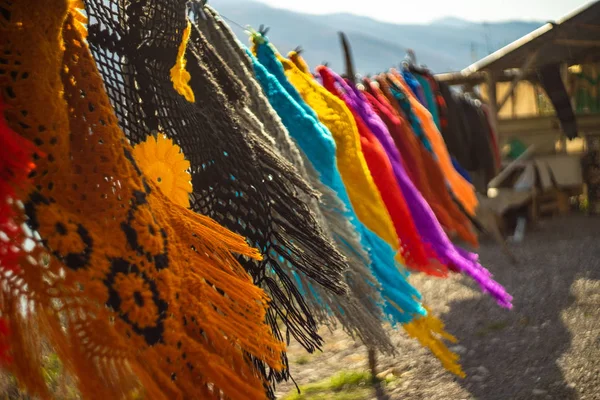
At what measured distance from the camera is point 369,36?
5969cm

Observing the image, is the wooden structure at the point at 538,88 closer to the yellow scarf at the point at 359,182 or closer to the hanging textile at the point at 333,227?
the yellow scarf at the point at 359,182

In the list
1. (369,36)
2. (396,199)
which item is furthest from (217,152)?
(369,36)

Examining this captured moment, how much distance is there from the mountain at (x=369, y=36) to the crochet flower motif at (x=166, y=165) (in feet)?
127

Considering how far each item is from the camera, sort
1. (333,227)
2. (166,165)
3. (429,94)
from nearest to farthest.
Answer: (166,165) < (333,227) < (429,94)

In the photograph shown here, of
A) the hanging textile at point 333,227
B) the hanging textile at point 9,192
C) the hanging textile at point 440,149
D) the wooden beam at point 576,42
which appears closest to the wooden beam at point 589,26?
the wooden beam at point 576,42

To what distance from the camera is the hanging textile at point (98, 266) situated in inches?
40.4

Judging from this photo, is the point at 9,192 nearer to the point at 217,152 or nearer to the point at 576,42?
the point at 217,152

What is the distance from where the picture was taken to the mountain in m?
53.3

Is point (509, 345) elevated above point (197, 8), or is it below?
below

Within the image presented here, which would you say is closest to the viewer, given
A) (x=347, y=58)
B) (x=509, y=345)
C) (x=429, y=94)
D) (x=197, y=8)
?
(x=197, y=8)

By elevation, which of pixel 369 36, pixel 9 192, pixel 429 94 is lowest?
pixel 369 36

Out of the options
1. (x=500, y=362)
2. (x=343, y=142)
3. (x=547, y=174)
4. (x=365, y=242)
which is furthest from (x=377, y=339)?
(x=547, y=174)

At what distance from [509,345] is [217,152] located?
3.03 meters

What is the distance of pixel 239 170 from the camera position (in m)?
1.44
